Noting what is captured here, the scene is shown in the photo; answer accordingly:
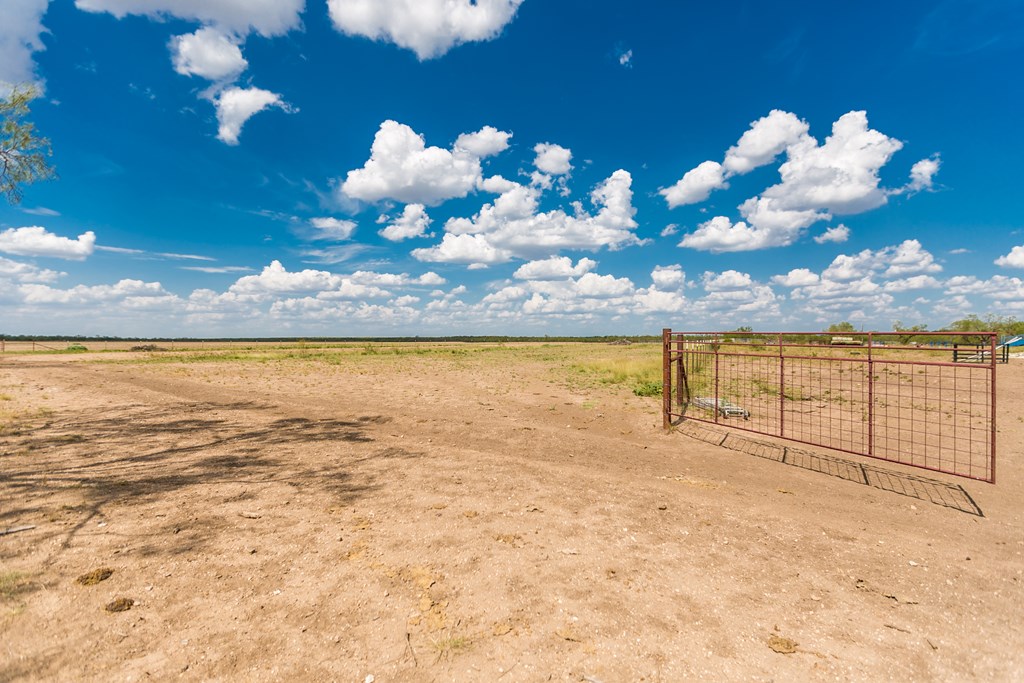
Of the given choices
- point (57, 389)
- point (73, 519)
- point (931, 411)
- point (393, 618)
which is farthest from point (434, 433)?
point (57, 389)

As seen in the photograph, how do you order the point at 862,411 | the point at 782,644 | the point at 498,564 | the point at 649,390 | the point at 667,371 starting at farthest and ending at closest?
the point at 649,390 < the point at 862,411 < the point at 667,371 < the point at 498,564 < the point at 782,644

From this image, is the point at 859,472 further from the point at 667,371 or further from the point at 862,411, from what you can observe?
the point at 862,411

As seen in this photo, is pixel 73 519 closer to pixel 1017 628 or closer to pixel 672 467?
pixel 672 467

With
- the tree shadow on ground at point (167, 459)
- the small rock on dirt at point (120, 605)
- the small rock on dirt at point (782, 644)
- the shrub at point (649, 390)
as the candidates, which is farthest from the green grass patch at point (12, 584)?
the shrub at point (649, 390)

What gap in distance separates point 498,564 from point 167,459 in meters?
7.10

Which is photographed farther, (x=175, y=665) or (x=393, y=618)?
(x=393, y=618)

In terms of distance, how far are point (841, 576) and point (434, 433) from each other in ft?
26.1

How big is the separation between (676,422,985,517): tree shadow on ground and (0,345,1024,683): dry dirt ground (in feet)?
0.22

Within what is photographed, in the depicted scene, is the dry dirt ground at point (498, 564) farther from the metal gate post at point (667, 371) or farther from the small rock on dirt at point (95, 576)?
the metal gate post at point (667, 371)

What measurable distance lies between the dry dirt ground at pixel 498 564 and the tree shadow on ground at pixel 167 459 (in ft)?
0.22

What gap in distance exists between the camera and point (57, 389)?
18094 millimetres

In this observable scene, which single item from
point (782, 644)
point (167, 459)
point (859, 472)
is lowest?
point (859, 472)

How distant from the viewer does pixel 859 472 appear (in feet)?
25.4

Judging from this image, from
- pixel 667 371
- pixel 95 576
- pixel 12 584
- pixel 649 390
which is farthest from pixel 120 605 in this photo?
pixel 649 390
